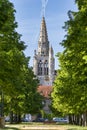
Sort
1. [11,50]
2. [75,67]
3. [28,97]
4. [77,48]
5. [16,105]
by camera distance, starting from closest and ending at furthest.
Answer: [77,48] < [75,67] < [11,50] < [16,105] < [28,97]

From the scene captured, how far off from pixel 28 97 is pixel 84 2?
170 feet

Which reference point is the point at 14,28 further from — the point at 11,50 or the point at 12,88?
the point at 12,88

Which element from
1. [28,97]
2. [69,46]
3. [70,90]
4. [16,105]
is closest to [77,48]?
[69,46]

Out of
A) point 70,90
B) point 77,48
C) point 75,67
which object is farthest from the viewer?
point 70,90

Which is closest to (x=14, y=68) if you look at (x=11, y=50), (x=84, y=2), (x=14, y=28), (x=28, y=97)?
(x=11, y=50)

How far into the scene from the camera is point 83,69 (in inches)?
1208

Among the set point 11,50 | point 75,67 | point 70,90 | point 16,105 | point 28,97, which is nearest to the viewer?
point 75,67

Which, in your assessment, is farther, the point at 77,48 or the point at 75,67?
the point at 75,67

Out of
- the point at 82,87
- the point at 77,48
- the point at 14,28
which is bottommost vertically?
the point at 82,87

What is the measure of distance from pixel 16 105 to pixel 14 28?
39.3 metres

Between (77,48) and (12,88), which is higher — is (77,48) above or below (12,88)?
above

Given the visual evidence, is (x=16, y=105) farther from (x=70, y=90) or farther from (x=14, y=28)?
(x=14, y=28)

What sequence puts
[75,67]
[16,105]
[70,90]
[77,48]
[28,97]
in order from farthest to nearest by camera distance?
[28,97] → [16,105] → [70,90] → [75,67] → [77,48]

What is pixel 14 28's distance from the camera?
121ft
